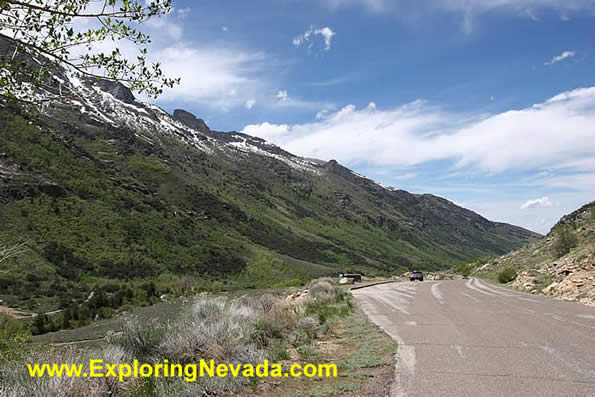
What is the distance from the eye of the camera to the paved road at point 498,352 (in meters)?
5.34

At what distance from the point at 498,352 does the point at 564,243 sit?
2326 centimetres

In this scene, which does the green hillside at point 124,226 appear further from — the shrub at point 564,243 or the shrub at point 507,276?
the shrub at point 564,243

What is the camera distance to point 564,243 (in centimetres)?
2573

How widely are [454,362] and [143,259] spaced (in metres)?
55.9

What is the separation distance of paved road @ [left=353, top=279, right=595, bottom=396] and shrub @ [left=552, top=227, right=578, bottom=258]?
50.9 ft

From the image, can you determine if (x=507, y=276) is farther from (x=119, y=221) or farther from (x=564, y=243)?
(x=119, y=221)

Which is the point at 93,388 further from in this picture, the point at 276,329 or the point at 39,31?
the point at 39,31

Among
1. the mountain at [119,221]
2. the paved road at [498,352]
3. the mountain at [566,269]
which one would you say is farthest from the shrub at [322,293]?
the mountain at [119,221]

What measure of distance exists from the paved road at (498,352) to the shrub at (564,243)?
15525 mm

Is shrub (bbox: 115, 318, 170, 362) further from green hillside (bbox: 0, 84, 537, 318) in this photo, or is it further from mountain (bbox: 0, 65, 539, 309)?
mountain (bbox: 0, 65, 539, 309)

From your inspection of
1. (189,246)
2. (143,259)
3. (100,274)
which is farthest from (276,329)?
(189,246)

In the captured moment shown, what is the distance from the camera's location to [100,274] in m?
46.3

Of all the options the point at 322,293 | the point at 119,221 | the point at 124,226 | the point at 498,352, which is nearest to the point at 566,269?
the point at 322,293

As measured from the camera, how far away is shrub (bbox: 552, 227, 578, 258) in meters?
25.5
